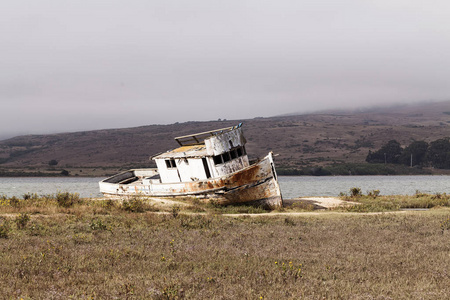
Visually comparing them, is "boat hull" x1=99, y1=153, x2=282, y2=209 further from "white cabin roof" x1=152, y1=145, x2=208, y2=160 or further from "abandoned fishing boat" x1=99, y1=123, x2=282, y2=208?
"white cabin roof" x1=152, y1=145, x2=208, y2=160

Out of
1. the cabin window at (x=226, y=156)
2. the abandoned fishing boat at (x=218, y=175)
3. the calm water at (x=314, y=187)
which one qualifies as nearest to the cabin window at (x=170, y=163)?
the abandoned fishing boat at (x=218, y=175)

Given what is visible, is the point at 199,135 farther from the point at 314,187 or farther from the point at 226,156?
the point at 314,187

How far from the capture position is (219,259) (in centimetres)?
980

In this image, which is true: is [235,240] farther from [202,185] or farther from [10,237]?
[202,185]

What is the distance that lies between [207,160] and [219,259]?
50.4 ft

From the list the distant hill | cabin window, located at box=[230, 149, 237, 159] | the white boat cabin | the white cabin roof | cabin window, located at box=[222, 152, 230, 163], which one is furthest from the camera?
the distant hill

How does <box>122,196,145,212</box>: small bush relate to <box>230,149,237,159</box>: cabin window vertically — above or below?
below

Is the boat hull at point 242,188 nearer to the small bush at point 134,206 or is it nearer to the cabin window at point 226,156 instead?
the cabin window at point 226,156

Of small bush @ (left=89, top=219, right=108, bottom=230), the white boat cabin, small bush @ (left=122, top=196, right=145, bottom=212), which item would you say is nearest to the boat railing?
the white boat cabin

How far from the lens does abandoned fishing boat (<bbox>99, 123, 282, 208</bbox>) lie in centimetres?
2428

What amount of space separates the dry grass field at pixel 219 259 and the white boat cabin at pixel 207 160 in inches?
320

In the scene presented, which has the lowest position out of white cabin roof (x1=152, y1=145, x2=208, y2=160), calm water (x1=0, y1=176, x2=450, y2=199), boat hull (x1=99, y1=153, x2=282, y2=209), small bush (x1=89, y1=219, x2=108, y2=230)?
calm water (x1=0, y1=176, x2=450, y2=199)

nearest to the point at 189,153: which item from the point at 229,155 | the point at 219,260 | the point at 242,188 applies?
the point at 229,155

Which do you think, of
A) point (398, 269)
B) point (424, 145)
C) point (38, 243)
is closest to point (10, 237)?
point (38, 243)
